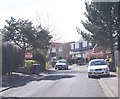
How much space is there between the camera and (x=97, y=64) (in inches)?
1315

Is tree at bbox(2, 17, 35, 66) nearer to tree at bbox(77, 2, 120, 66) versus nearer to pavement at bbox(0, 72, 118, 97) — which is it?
tree at bbox(77, 2, 120, 66)

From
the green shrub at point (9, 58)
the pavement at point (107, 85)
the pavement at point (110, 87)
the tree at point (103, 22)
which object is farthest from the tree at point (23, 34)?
the pavement at point (110, 87)

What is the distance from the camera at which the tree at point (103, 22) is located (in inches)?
1613

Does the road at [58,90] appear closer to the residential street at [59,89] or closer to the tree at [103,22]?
the residential street at [59,89]

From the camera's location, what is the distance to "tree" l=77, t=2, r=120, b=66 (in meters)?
41.0

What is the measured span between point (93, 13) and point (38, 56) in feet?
47.6

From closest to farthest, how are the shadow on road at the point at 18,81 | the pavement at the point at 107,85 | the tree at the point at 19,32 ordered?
1. the pavement at the point at 107,85
2. the shadow on road at the point at 18,81
3. the tree at the point at 19,32

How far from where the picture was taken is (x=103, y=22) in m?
42.1

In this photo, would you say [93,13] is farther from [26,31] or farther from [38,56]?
[38,56]

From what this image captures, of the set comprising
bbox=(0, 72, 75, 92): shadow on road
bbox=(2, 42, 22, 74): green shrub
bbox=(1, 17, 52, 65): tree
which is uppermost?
bbox=(1, 17, 52, 65): tree

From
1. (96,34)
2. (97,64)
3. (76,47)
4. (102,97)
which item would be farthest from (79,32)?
(76,47)

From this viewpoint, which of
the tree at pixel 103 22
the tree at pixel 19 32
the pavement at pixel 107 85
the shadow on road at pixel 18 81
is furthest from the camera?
the tree at pixel 19 32

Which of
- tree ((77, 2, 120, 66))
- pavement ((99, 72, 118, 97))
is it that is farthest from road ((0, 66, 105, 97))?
tree ((77, 2, 120, 66))

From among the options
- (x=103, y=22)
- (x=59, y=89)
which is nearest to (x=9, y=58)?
(x=59, y=89)
